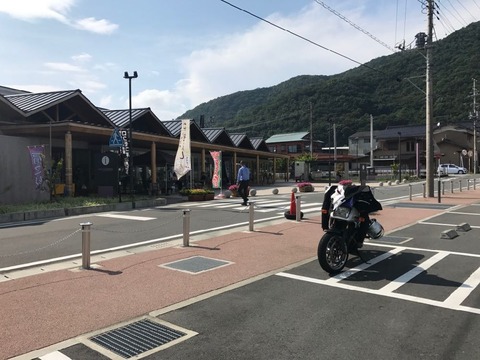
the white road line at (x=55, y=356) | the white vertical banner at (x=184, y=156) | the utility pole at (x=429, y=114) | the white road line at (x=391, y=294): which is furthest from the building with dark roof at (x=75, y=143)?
the white road line at (x=55, y=356)

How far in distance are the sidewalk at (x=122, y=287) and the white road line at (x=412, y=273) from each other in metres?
1.71

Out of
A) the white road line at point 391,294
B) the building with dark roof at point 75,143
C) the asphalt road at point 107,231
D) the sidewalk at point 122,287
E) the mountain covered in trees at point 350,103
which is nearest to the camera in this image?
the sidewalk at point 122,287

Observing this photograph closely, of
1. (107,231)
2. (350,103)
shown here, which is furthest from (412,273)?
(350,103)

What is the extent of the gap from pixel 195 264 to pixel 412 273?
3.43 m

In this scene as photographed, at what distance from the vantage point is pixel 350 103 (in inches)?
3036

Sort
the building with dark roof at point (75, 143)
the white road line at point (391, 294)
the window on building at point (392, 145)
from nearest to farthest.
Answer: the white road line at point (391, 294)
the building with dark roof at point (75, 143)
the window on building at point (392, 145)

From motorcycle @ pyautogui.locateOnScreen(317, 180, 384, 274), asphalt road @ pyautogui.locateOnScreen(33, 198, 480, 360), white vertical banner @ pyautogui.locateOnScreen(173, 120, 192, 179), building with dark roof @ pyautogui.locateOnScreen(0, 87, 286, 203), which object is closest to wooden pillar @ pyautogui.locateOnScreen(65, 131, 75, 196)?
building with dark roof @ pyautogui.locateOnScreen(0, 87, 286, 203)

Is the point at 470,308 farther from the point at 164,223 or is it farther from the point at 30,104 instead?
the point at 30,104

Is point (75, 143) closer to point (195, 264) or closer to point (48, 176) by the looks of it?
point (48, 176)

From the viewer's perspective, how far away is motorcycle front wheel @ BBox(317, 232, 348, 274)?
625 cm

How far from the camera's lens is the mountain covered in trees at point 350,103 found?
5084 cm

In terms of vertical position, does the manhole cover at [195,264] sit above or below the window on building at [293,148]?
below

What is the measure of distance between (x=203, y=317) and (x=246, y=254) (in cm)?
322

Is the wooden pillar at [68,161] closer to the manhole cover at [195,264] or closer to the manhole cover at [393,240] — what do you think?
the manhole cover at [195,264]
